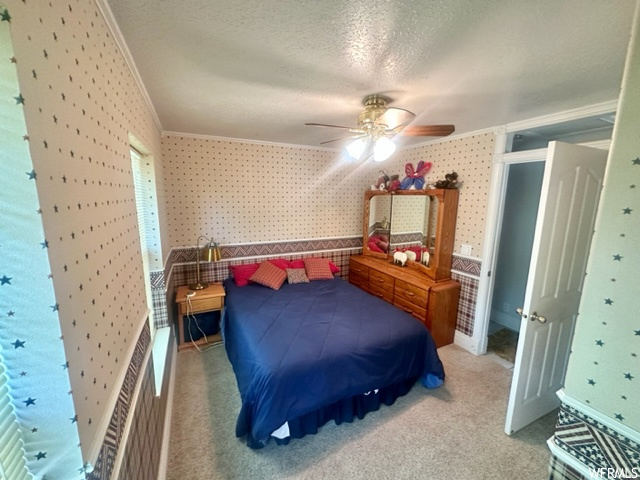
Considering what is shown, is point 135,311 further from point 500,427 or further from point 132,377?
point 500,427

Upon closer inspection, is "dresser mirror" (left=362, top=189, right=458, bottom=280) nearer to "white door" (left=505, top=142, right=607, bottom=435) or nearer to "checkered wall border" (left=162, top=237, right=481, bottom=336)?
"checkered wall border" (left=162, top=237, right=481, bottom=336)

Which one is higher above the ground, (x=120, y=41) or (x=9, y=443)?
(x=120, y=41)

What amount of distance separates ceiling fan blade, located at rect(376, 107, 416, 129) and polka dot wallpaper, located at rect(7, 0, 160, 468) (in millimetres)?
1470

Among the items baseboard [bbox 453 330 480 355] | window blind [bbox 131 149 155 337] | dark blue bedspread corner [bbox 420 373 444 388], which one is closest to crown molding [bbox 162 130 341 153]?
window blind [bbox 131 149 155 337]

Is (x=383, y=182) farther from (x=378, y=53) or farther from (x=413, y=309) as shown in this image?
(x=378, y=53)

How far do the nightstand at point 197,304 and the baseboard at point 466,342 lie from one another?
2.72 meters

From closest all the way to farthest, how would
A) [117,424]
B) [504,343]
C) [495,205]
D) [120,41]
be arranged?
[117,424] < [120,41] < [495,205] < [504,343]

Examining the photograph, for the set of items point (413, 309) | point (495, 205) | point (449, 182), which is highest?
point (449, 182)

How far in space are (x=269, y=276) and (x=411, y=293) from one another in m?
1.67

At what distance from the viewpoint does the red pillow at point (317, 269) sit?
3400 mm

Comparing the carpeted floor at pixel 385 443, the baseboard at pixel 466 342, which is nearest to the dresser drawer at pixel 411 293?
the baseboard at pixel 466 342

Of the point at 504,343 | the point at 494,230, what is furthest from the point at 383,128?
the point at 504,343

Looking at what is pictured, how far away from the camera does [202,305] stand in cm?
283

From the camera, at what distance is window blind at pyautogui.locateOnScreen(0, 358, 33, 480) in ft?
1.76
